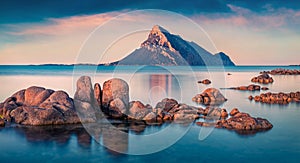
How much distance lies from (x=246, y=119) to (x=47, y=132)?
12.9 meters

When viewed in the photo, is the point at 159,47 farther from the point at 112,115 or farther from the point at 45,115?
the point at 45,115

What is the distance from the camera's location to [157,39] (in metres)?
28.3

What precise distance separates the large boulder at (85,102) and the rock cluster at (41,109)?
450mm

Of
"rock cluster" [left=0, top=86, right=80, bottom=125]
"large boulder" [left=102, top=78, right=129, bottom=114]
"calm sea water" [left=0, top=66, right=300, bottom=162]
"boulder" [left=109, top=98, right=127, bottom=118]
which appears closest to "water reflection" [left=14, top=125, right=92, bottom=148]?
"calm sea water" [left=0, top=66, right=300, bottom=162]

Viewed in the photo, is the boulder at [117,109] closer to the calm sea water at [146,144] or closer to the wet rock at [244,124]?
the calm sea water at [146,144]

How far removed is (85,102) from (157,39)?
29.7 feet

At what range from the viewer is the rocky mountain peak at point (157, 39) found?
2305cm

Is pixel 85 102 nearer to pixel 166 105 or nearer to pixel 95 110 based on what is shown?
pixel 95 110

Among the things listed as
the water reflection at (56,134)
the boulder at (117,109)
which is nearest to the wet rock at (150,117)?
the boulder at (117,109)

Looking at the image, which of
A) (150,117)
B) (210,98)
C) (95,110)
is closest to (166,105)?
(150,117)

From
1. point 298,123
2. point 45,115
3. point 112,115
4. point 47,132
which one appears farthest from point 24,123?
point 298,123

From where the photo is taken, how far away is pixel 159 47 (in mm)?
30250

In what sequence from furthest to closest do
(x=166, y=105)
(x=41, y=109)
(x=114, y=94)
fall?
(x=166, y=105) → (x=114, y=94) → (x=41, y=109)

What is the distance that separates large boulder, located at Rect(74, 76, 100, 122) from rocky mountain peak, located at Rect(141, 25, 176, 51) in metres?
5.82
